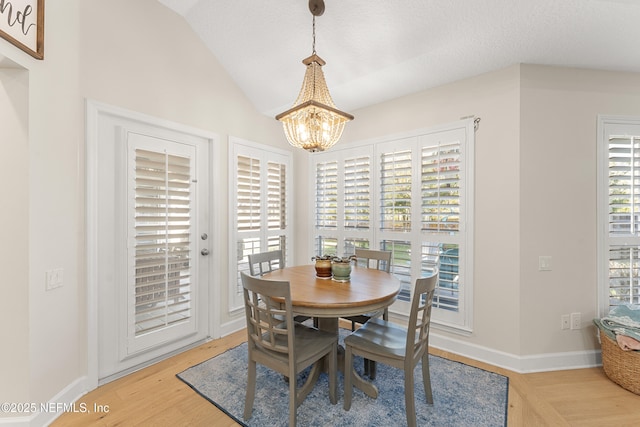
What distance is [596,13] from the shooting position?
72.4 inches

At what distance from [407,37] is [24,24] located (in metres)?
2.48

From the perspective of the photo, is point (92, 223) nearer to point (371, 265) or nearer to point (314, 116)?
point (314, 116)

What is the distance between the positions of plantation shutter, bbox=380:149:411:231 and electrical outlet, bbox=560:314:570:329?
145 centimetres

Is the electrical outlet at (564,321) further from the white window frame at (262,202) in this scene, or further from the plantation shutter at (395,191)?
the white window frame at (262,202)

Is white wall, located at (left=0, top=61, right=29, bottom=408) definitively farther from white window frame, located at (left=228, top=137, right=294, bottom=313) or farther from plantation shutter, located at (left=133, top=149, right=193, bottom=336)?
white window frame, located at (left=228, top=137, right=294, bottom=313)

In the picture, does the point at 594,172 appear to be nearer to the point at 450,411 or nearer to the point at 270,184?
the point at 450,411

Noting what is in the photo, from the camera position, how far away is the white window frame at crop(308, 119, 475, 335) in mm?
2574

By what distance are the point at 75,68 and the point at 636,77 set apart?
4.49 metres

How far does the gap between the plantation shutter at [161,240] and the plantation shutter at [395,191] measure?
6.63 ft

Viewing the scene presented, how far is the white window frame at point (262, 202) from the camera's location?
3.03 meters

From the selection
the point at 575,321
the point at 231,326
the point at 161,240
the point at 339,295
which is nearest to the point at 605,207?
the point at 575,321

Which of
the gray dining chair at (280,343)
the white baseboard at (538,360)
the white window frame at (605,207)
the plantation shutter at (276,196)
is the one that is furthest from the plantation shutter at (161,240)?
the white window frame at (605,207)

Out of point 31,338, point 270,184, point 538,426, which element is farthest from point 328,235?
point 31,338

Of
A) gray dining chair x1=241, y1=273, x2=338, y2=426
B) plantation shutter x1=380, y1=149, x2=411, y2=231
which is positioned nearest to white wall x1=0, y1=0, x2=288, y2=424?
gray dining chair x1=241, y1=273, x2=338, y2=426
